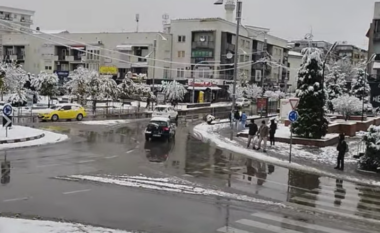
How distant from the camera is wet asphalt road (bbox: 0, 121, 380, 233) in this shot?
11.8 metres

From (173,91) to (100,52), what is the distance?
73.4ft

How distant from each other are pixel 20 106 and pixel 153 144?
95.9 ft

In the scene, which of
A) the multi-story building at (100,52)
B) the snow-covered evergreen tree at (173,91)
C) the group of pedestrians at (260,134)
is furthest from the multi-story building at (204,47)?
the group of pedestrians at (260,134)

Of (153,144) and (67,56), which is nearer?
(153,144)

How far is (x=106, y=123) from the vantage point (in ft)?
134

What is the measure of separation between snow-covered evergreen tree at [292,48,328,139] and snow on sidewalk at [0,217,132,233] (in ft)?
72.2

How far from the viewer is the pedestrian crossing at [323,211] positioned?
11.4 meters

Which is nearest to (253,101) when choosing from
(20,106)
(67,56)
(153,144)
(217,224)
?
(67,56)

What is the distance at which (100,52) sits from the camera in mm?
88938

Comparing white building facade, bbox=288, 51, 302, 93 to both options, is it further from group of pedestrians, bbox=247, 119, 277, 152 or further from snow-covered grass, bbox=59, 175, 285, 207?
snow-covered grass, bbox=59, 175, 285, 207

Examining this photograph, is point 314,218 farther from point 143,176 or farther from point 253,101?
point 253,101

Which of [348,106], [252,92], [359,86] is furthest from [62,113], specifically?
[252,92]

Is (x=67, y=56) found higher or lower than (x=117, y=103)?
higher

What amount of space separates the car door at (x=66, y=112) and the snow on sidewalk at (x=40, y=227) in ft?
107
